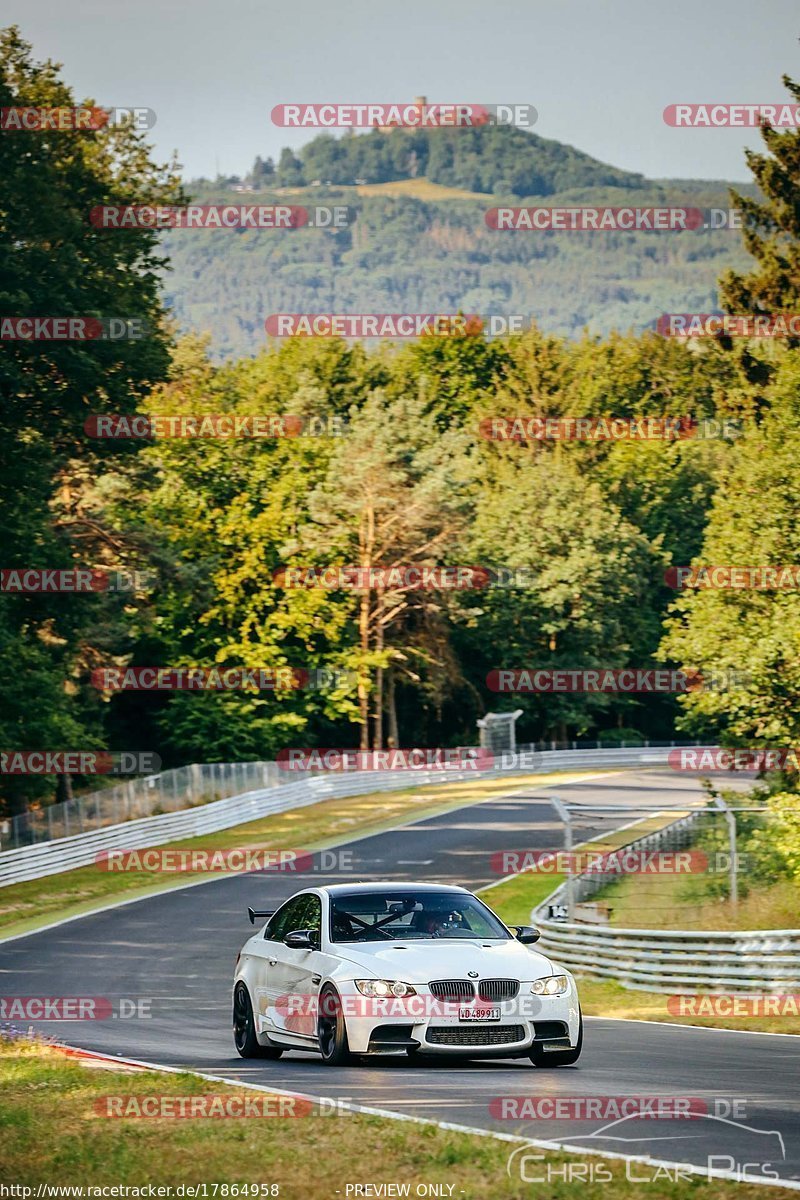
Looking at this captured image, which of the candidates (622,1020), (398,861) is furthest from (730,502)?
(622,1020)

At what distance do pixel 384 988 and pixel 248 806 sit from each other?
41.6 m

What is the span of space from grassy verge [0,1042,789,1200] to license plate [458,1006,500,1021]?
1868 millimetres

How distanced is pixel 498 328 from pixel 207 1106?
4501 centimetres

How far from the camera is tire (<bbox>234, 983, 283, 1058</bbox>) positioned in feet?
47.7

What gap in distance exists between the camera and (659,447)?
93125mm

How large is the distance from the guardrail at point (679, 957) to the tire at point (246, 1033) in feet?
25.1

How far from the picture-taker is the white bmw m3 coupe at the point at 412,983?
12336 millimetres

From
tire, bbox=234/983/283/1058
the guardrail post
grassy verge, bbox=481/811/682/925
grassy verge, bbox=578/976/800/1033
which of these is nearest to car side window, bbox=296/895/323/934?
tire, bbox=234/983/283/1058

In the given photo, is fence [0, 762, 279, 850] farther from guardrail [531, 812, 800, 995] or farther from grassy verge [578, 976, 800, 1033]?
grassy verge [578, 976, 800, 1033]

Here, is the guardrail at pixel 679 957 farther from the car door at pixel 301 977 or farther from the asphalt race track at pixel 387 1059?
the car door at pixel 301 977

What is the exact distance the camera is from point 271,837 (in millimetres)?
49406

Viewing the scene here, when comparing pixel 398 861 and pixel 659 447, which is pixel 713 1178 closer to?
pixel 398 861

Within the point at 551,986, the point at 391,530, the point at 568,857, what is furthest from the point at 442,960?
the point at 391,530

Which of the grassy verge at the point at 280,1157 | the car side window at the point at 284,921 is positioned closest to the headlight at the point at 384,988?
the grassy verge at the point at 280,1157
